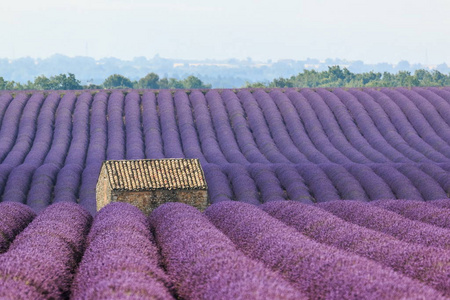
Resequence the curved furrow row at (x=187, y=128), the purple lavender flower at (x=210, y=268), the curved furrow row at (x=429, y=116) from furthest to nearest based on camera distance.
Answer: the curved furrow row at (x=429, y=116), the curved furrow row at (x=187, y=128), the purple lavender flower at (x=210, y=268)

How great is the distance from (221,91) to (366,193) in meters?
29.4

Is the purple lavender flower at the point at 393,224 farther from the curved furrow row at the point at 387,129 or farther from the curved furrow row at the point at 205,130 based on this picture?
the curved furrow row at the point at 387,129

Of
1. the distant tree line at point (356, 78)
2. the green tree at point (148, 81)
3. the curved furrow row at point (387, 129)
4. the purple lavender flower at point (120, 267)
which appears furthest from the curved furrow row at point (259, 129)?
the green tree at point (148, 81)

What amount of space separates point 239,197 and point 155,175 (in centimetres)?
702

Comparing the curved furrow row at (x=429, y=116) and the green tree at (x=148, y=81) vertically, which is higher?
the curved furrow row at (x=429, y=116)

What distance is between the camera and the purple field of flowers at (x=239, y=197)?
10.3 m

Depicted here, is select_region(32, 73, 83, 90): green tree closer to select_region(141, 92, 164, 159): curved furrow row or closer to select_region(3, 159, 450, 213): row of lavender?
select_region(141, 92, 164, 159): curved furrow row

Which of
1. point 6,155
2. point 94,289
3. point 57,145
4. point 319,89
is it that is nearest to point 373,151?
point 319,89

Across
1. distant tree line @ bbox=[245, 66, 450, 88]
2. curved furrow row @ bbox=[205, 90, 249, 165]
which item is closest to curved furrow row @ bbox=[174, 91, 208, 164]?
curved furrow row @ bbox=[205, 90, 249, 165]

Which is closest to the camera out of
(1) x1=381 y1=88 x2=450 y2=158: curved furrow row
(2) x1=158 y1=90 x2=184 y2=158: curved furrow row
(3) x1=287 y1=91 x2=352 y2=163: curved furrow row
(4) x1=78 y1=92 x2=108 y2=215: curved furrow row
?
(4) x1=78 y1=92 x2=108 y2=215: curved furrow row

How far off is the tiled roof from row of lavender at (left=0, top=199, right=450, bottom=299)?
9.26 metres

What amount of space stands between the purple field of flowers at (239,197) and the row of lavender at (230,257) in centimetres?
4

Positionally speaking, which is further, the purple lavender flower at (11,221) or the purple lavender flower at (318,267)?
the purple lavender flower at (11,221)

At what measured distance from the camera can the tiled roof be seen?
28.6m
